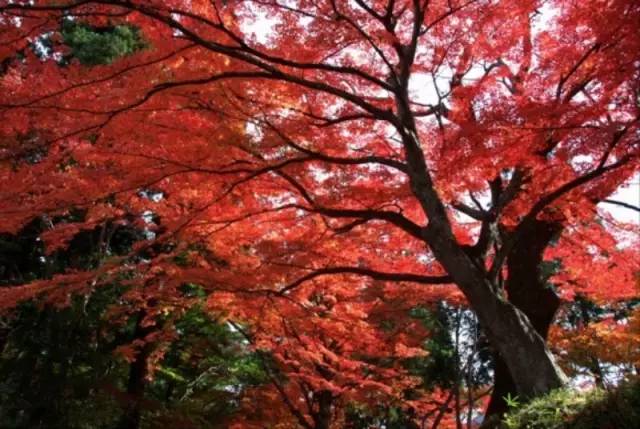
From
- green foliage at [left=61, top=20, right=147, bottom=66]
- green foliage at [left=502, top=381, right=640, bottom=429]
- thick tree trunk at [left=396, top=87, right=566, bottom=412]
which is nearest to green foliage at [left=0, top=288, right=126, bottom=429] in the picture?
green foliage at [left=61, top=20, right=147, bottom=66]

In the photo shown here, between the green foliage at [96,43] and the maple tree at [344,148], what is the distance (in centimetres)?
368

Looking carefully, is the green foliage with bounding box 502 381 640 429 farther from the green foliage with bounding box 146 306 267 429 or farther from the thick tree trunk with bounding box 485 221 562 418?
the green foliage with bounding box 146 306 267 429

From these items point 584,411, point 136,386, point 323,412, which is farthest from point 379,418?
point 584,411

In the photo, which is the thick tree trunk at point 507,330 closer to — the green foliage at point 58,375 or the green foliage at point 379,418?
the green foliage at point 58,375

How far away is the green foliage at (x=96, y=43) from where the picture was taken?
12.6 metres

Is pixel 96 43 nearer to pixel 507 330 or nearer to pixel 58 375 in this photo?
pixel 58 375

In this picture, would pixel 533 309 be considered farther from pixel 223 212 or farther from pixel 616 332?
pixel 616 332

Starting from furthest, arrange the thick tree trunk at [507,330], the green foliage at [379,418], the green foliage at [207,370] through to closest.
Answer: the green foliage at [379,418]
the green foliage at [207,370]
the thick tree trunk at [507,330]

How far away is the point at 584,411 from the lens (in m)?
3.93

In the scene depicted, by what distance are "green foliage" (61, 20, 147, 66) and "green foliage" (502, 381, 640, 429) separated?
11468 millimetres

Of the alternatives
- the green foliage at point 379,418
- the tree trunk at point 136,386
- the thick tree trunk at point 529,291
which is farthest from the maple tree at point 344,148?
the green foliage at point 379,418

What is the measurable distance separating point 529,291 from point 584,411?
410cm

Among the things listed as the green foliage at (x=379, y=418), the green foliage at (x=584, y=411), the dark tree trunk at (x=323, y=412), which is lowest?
the green foliage at (x=584, y=411)

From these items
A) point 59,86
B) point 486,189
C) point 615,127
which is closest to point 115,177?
point 59,86
